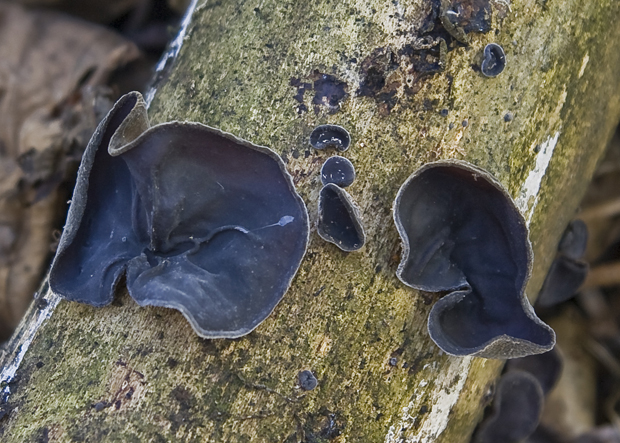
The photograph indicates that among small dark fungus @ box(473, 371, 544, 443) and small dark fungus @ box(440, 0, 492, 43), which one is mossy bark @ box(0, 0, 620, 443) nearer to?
small dark fungus @ box(440, 0, 492, 43)

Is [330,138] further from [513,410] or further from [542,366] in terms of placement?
[542,366]

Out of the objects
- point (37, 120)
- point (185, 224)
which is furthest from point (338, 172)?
point (37, 120)

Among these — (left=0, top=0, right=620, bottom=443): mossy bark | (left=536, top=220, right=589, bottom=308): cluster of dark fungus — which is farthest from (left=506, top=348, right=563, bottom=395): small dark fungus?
(left=0, top=0, right=620, bottom=443): mossy bark

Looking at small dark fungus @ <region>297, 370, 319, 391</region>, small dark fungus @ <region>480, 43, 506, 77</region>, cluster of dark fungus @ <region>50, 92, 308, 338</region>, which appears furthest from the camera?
small dark fungus @ <region>480, 43, 506, 77</region>

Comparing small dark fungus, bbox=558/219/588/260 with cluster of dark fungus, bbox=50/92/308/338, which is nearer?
cluster of dark fungus, bbox=50/92/308/338

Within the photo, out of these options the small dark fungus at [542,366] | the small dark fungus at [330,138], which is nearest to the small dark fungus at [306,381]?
the small dark fungus at [330,138]

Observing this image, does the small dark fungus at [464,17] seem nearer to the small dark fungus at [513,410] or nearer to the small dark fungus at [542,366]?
the small dark fungus at [513,410]

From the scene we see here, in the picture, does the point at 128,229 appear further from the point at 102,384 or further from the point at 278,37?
the point at 278,37

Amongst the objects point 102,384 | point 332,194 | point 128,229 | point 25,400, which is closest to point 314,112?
point 332,194
